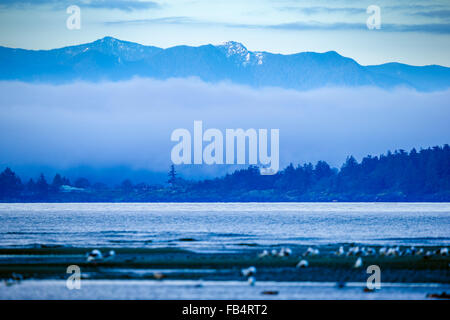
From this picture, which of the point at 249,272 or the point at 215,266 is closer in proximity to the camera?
the point at 249,272

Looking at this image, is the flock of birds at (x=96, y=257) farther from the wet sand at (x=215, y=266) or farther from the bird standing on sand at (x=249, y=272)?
the bird standing on sand at (x=249, y=272)

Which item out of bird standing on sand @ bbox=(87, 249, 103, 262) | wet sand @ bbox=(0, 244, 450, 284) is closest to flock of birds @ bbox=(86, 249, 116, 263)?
bird standing on sand @ bbox=(87, 249, 103, 262)

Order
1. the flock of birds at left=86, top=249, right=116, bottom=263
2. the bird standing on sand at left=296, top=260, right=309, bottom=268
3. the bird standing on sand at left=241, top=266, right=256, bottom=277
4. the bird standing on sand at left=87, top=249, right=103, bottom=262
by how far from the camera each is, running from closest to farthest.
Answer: the bird standing on sand at left=241, top=266, right=256, bottom=277 → the bird standing on sand at left=296, top=260, right=309, bottom=268 → the flock of birds at left=86, top=249, right=116, bottom=263 → the bird standing on sand at left=87, top=249, right=103, bottom=262

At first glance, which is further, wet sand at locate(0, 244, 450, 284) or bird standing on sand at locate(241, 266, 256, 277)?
wet sand at locate(0, 244, 450, 284)

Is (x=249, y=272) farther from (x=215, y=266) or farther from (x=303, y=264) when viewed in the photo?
(x=303, y=264)

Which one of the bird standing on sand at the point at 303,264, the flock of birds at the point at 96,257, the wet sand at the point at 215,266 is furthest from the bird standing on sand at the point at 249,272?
the flock of birds at the point at 96,257

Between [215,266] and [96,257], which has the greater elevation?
[96,257]

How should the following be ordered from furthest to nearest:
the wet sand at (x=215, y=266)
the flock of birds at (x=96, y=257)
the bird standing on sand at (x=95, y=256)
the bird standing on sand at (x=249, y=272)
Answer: the bird standing on sand at (x=95, y=256), the flock of birds at (x=96, y=257), the wet sand at (x=215, y=266), the bird standing on sand at (x=249, y=272)

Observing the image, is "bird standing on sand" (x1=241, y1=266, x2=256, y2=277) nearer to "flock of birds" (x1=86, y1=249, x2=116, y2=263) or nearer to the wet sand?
the wet sand

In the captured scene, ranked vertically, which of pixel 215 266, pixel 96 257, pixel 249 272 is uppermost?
pixel 249 272

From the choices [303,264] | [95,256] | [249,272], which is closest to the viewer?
[249,272]

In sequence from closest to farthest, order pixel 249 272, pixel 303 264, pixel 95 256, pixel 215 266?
pixel 249 272 → pixel 303 264 → pixel 215 266 → pixel 95 256

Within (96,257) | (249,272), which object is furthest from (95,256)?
(249,272)

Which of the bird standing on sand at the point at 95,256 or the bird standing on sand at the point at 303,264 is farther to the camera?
the bird standing on sand at the point at 95,256
